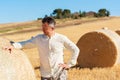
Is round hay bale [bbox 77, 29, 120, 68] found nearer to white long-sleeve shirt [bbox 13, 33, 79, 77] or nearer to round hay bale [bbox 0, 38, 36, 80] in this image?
white long-sleeve shirt [bbox 13, 33, 79, 77]

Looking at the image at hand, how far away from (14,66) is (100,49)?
829 centimetres

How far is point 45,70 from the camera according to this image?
688 cm

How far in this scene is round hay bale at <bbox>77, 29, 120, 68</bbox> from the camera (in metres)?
13.8

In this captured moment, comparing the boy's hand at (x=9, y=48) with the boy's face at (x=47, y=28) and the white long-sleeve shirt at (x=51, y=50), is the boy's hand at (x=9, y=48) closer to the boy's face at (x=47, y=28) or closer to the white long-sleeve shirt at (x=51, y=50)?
the white long-sleeve shirt at (x=51, y=50)

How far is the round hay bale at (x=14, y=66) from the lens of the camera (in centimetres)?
629

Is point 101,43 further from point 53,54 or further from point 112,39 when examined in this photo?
point 53,54

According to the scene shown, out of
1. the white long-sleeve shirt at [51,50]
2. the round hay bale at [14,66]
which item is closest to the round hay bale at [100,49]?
the white long-sleeve shirt at [51,50]

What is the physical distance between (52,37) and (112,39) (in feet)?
24.0

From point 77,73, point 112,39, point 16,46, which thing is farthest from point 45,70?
point 112,39

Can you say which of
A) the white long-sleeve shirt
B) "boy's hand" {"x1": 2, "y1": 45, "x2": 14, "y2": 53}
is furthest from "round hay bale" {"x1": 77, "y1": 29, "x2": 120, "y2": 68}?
"boy's hand" {"x1": 2, "y1": 45, "x2": 14, "y2": 53}

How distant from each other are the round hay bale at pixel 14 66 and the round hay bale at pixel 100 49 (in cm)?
716

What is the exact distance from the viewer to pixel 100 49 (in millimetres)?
14562

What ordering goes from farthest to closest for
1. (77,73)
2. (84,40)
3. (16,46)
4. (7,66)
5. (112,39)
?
(84,40) < (112,39) < (77,73) < (16,46) < (7,66)

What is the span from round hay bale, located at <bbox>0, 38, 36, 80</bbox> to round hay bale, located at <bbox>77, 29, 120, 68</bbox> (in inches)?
282
